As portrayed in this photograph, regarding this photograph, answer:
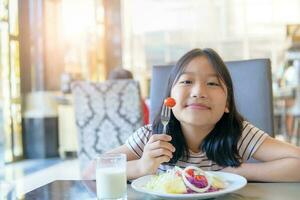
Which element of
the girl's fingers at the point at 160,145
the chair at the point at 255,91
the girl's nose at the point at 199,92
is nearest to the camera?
the girl's fingers at the point at 160,145

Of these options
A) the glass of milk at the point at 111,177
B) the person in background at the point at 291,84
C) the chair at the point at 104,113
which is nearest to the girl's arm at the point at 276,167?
the glass of milk at the point at 111,177

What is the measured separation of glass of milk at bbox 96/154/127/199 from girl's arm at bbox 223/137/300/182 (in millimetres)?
289

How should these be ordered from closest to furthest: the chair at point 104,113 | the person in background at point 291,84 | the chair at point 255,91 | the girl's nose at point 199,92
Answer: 1. the girl's nose at point 199,92
2. the chair at point 255,91
3. the chair at point 104,113
4. the person in background at point 291,84

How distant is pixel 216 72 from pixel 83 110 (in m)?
1.82

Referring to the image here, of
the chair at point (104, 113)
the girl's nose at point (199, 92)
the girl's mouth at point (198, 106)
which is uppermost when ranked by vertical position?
the girl's nose at point (199, 92)

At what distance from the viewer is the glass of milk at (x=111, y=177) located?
2.50ft

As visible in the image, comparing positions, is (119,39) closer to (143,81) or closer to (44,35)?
(143,81)

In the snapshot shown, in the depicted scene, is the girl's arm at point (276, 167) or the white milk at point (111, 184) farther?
the girl's arm at point (276, 167)

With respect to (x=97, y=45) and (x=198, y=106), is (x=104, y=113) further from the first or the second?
(x=97, y=45)

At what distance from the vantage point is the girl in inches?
36.7

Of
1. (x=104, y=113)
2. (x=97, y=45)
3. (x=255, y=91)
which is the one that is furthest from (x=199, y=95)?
(x=97, y=45)

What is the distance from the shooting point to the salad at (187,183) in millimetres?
746

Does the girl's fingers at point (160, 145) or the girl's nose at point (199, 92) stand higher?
the girl's nose at point (199, 92)

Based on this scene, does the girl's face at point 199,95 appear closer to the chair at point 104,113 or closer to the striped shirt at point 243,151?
the striped shirt at point 243,151
